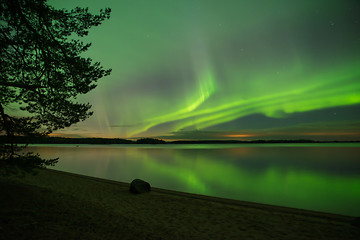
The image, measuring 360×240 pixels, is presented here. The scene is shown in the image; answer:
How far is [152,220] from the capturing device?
28.9 feet

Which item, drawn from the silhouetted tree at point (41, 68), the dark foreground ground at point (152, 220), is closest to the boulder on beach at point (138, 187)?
the dark foreground ground at point (152, 220)

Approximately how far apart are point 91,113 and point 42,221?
4813 millimetres

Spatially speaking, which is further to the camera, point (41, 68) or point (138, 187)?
point (138, 187)

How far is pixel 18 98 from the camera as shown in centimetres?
862

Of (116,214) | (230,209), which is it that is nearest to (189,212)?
(230,209)

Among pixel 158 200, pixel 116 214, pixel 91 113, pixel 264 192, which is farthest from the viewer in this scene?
pixel 264 192

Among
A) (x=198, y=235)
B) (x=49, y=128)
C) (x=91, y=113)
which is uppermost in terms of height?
(x=91, y=113)

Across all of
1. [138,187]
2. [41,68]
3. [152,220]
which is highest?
[41,68]

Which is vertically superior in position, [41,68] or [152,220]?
[41,68]

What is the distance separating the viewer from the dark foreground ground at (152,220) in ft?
22.6

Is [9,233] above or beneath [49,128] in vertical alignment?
beneath

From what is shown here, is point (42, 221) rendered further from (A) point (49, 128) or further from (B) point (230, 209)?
(B) point (230, 209)

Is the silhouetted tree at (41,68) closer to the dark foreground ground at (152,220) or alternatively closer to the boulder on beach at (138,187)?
the dark foreground ground at (152,220)

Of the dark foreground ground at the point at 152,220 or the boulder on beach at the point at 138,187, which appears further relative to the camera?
the boulder on beach at the point at 138,187
